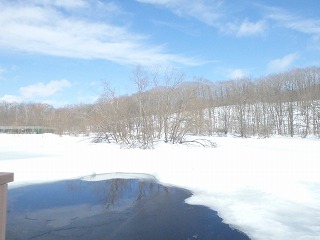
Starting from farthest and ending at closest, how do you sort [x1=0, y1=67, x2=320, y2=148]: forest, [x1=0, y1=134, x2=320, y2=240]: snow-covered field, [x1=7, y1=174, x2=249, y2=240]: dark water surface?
1. [x1=0, y1=67, x2=320, y2=148]: forest
2. [x1=0, y1=134, x2=320, y2=240]: snow-covered field
3. [x1=7, y1=174, x2=249, y2=240]: dark water surface

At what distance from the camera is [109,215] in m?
7.87

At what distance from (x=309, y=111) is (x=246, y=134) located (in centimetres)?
1223

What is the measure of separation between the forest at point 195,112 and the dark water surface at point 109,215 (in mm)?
14928

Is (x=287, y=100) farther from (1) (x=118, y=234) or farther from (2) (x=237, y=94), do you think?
(1) (x=118, y=234)

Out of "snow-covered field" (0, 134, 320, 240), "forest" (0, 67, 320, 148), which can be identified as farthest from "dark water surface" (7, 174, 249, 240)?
"forest" (0, 67, 320, 148)

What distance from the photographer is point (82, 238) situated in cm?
624

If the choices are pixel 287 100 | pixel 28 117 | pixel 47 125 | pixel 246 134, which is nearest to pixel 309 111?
pixel 287 100

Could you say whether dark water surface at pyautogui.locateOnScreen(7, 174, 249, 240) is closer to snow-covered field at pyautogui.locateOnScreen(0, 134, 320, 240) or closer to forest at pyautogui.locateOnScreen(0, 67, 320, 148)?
snow-covered field at pyautogui.locateOnScreen(0, 134, 320, 240)

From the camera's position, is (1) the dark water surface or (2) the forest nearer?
(1) the dark water surface

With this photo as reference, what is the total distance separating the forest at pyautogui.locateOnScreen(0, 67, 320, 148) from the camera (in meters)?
28.6

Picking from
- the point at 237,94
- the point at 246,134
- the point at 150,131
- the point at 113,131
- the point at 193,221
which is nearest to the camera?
the point at 193,221

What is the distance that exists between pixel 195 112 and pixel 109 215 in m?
22.6

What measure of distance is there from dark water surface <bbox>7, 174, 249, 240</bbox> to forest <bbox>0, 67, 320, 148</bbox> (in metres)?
14.9

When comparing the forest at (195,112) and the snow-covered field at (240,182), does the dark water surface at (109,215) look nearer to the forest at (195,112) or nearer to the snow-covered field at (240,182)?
the snow-covered field at (240,182)
